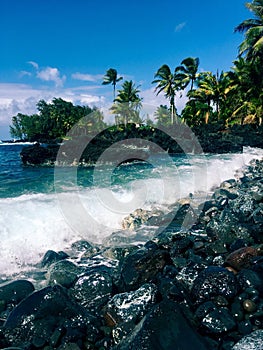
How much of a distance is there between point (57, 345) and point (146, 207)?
7510mm

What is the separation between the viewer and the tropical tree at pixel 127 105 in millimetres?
46513

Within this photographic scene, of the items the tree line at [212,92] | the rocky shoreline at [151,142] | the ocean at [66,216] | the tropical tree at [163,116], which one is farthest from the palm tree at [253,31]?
the ocean at [66,216]

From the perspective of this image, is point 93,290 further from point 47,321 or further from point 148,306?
point 148,306

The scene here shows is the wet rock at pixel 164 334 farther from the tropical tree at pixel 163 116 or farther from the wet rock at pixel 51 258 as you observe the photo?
the tropical tree at pixel 163 116

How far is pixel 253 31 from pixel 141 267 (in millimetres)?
30889

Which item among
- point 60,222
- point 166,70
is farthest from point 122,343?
point 166,70

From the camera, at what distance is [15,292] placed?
4.05m

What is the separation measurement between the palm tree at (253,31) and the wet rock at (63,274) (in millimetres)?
29851

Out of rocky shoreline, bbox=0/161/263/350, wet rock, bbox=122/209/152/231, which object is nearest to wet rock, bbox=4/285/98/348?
rocky shoreline, bbox=0/161/263/350

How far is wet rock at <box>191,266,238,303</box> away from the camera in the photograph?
326 centimetres

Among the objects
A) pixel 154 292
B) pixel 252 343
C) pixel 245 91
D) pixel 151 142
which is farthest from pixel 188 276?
pixel 245 91

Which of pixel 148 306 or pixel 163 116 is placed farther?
pixel 163 116

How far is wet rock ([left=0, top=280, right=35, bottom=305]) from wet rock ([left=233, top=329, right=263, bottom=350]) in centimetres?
292

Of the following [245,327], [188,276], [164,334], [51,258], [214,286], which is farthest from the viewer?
[51,258]
